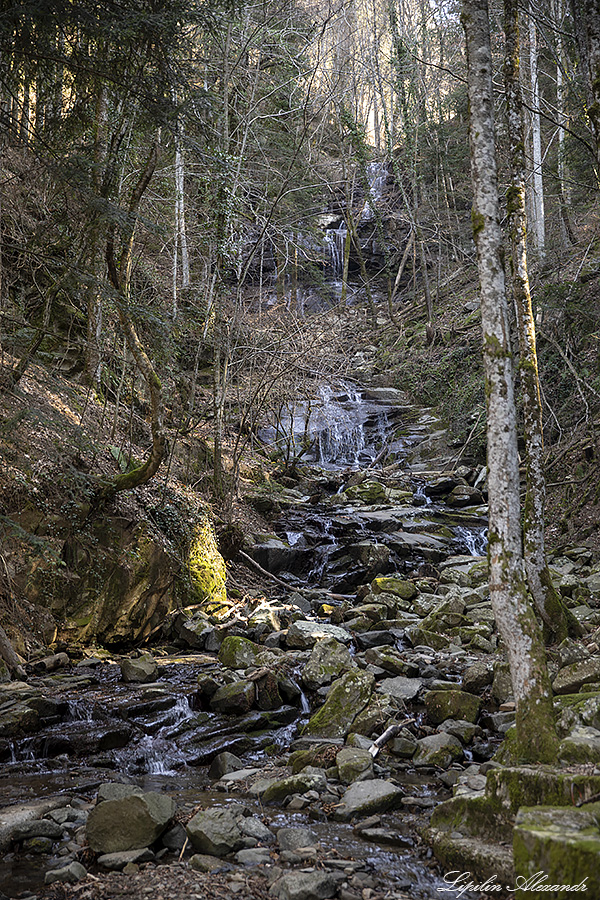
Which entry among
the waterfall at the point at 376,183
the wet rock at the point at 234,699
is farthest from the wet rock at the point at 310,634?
the waterfall at the point at 376,183

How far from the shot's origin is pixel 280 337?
11.5 meters

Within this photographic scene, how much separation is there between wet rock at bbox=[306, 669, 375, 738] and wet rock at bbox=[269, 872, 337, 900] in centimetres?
253

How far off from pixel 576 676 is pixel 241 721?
329cm

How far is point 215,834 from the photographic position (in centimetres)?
367

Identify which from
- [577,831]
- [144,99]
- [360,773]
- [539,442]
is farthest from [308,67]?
[577,831]

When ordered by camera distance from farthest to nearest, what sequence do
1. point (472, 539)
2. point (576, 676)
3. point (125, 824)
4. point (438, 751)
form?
point (472, 539) < point (576, 676) < point (438, 751) < point (125, 824)

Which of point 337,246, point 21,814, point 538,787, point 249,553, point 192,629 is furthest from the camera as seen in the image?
point 337,246

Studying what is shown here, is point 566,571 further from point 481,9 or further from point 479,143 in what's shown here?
point 481,9

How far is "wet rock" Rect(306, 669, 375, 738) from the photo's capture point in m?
5.70

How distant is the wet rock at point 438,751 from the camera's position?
4953mm

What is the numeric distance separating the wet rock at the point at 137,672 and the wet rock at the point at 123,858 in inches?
131

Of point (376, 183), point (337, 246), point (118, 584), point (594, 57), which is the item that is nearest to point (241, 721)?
point (118, 584)

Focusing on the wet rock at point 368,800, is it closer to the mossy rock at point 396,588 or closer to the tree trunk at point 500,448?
the tree trunk at point 500,448

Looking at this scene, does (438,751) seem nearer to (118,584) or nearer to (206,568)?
(118,584)
